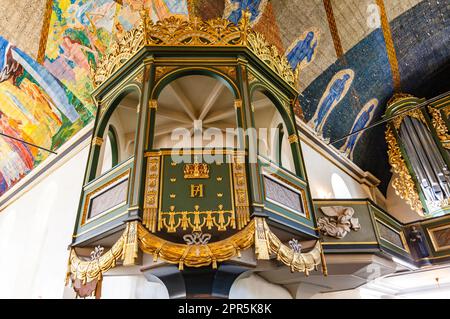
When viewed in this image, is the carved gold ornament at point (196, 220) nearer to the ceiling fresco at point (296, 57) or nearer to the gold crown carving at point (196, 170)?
the gold crown carving at point (196, 170)

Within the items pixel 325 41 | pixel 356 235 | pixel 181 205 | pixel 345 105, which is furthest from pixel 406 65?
pixel 181 205

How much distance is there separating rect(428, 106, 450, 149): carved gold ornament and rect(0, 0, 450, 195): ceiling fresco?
70.2 inches

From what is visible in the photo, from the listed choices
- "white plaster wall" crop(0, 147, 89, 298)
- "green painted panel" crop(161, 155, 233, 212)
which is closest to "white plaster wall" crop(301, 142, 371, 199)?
"green painted panel" crop(161, 155, 233, 212)

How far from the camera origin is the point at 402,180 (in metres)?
13.2

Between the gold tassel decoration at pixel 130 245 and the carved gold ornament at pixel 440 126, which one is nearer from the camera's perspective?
the gold tassel decoration at pixel 130 245

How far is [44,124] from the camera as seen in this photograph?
11.5 meters

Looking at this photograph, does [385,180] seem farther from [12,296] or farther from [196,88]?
[12,296]

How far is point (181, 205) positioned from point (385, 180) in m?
13.7

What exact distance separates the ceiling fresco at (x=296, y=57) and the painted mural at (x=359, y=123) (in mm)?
43

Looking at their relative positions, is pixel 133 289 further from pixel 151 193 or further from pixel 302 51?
pixel 302 51

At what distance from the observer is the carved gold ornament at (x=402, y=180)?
1239 cm

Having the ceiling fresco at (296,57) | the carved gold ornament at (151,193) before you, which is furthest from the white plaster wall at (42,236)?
the carved gold ornament at (151,193)

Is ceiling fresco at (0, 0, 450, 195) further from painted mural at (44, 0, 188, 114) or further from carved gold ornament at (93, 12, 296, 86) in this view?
carved gold ornament at (93, 12, 296, 86)

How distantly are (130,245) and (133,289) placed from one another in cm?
260
